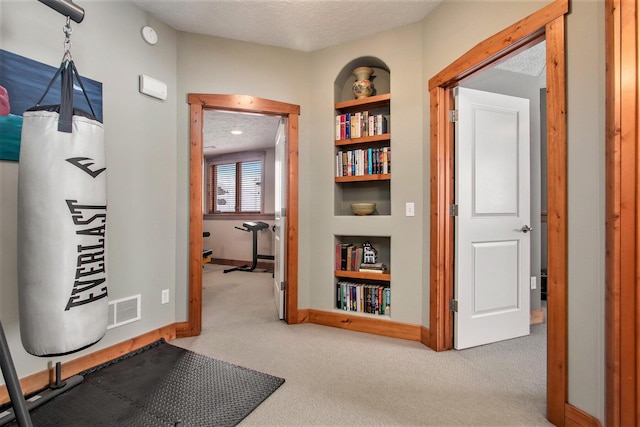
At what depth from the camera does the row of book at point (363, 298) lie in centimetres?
265

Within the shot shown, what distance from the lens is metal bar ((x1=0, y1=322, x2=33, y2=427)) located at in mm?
986

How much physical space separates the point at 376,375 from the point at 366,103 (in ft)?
7.26

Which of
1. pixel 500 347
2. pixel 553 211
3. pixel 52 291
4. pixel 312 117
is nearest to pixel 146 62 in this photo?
pixel 312 117

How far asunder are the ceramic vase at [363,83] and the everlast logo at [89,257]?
223 cm

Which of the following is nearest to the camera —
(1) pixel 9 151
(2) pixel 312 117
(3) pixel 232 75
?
(1) pixel 9 151

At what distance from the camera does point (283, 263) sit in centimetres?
294

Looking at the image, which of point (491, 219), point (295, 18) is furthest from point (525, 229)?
point (295, 18)

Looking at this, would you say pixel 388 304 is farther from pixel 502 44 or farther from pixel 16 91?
pixel 16 91

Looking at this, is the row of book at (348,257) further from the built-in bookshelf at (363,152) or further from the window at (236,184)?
the window at (236,184)

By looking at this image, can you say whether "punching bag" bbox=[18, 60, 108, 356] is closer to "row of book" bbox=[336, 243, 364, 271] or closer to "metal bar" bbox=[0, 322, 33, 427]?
"metal bar" bbox=[0, 322, 33, 427]

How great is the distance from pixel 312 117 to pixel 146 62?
1428 mm

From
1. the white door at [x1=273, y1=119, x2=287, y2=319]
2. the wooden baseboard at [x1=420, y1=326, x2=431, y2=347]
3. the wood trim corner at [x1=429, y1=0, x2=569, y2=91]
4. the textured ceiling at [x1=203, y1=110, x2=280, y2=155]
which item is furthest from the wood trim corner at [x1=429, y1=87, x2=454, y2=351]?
the textured ceiling at [x1=203, y1=110, x2=280, y2=155]

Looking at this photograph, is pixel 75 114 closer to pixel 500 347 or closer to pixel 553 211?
pixel 553 211

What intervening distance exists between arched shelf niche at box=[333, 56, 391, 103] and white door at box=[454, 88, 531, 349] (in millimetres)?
812
